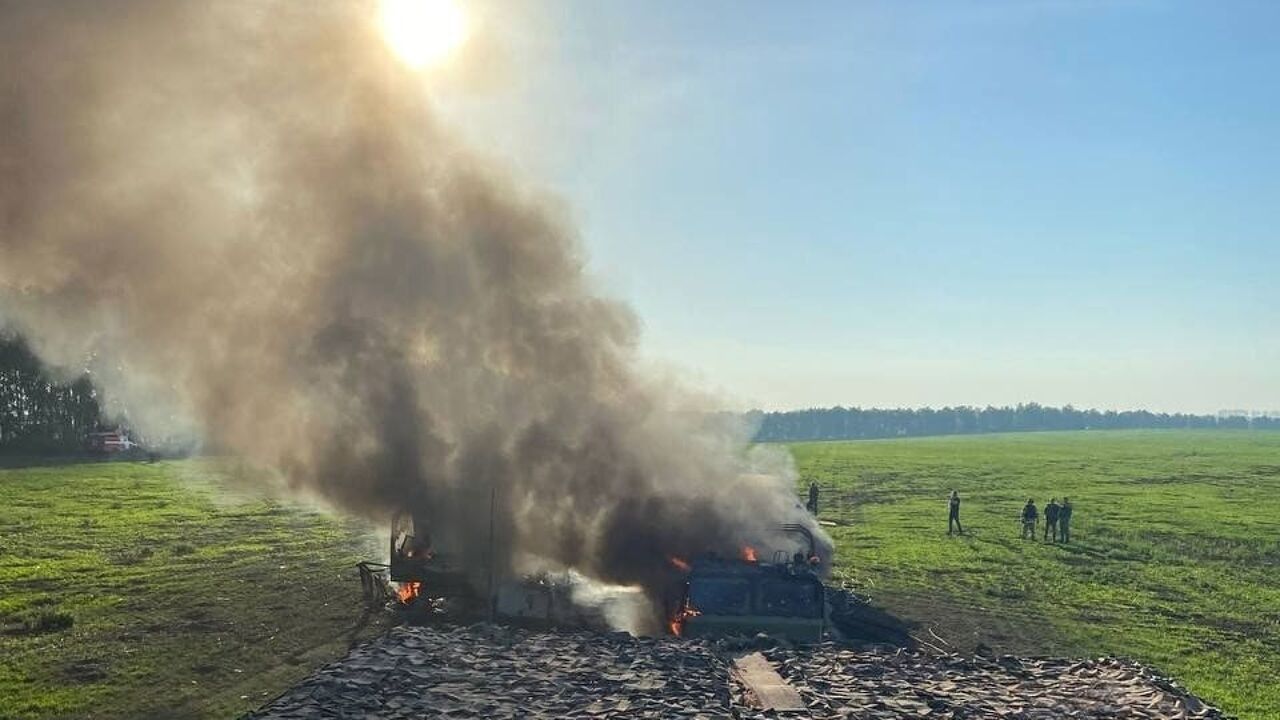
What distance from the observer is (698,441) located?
26000 millimetres

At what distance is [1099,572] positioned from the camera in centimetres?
3128

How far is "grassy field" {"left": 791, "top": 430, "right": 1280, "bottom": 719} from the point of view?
69.7ft

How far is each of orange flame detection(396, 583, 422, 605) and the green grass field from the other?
1082mm

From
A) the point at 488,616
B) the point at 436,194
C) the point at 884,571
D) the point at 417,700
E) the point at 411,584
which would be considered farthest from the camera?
the point at 884,571

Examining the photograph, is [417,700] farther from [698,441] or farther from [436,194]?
[436,194]

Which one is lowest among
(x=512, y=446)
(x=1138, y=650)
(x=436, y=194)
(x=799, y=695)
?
(x=1138, y=650)

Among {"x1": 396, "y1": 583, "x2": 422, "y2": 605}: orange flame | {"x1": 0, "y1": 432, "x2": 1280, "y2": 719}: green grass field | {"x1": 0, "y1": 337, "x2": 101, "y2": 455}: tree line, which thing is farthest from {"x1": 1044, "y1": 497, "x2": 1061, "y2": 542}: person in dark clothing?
{"x1": 0, "y1": 337, "x2": 101, "y2": 455}: tree line

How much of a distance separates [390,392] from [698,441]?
7962mm

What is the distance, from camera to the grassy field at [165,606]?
1677 cm

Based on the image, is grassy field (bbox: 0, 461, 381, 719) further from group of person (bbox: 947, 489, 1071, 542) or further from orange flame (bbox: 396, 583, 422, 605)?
group of person (bbox: 947, 489, 1071, 542)

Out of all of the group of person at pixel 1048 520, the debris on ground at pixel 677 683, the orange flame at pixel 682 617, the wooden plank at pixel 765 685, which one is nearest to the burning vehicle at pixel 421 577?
the orange flame at pixel 682 617

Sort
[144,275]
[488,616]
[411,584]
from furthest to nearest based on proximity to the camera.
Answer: [144,275] < [411,584] < [488,616]

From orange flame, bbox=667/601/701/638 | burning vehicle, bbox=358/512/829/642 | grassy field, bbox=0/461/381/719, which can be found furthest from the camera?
orange flame, bbox=667/601/701/638

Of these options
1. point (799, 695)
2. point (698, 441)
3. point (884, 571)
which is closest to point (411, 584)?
point (698, 441)
